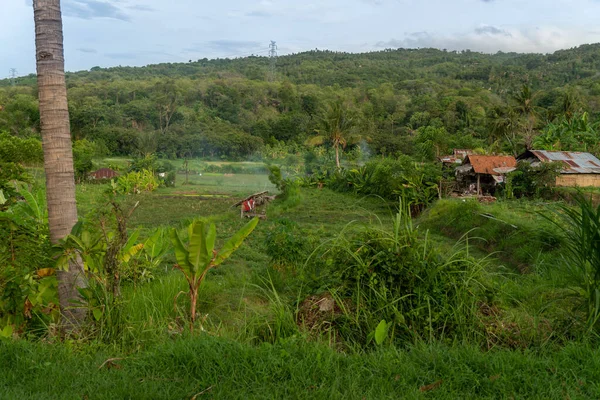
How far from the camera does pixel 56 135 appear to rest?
3.77m

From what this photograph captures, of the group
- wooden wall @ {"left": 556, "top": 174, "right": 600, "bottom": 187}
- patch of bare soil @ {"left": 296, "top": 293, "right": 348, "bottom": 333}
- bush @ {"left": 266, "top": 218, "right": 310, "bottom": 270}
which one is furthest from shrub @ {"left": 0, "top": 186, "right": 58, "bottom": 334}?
wooden wall @ {"left": 556, "top": 174, "right": 600, "bottom": 187}

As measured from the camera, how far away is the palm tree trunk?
3730 mm

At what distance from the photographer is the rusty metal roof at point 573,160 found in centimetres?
1905

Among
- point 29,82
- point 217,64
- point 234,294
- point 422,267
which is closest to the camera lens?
point 422,267

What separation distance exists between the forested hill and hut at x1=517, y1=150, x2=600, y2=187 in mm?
5108

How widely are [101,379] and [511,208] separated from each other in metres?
14.5

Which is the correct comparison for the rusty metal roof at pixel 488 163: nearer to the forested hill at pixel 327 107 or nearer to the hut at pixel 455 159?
the hut at pixel 455 159

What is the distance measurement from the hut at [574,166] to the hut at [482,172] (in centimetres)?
99

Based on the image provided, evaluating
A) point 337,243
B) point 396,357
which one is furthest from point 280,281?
point 396,357

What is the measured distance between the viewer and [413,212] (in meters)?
20.0

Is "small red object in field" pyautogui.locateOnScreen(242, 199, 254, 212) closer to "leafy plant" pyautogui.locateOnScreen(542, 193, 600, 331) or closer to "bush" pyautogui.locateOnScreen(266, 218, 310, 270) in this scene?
"bush" pyautogui.locateOnScreen(266, 218, 310, 270)

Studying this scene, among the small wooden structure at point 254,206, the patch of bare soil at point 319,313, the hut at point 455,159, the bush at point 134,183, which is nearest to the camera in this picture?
the patch of bare soil at point 319,313

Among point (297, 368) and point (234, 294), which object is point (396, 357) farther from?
point (234, 294)

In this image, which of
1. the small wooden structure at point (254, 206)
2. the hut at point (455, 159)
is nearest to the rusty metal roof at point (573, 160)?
the hut at point (455, 159)
